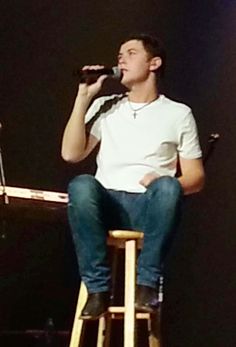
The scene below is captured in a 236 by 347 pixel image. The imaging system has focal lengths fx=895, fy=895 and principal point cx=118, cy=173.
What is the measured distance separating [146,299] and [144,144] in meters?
0.47

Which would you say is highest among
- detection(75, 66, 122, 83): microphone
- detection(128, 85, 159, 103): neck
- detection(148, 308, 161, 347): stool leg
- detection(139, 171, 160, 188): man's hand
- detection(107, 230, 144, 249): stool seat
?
detection(75, 66, 122, 83): microphone

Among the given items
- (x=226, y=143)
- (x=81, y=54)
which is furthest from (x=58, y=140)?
(x=226, y=143)

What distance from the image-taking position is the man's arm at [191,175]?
8.14ft

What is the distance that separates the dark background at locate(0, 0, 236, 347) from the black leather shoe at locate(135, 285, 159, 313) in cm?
82

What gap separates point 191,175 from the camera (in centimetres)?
250

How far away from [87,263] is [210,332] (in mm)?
1016

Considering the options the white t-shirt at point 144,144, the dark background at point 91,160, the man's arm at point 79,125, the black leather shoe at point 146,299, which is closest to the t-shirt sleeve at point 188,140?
the white t-shirt at point 144,144

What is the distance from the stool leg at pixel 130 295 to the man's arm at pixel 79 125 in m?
0.35

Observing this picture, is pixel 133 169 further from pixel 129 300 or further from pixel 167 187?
pixel 129 300

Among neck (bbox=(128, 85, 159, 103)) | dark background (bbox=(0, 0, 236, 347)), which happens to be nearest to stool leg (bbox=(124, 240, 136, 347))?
neck (bbox=(128, 85, 159, 103))

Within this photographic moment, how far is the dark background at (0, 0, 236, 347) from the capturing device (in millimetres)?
3098

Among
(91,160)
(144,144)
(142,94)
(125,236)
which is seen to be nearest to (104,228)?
(125,236)

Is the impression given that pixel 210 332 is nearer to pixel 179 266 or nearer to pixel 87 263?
pixel 179 266

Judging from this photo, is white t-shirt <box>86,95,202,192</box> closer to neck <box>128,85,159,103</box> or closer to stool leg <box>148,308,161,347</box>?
neck <box>128,85,159,103</box>
